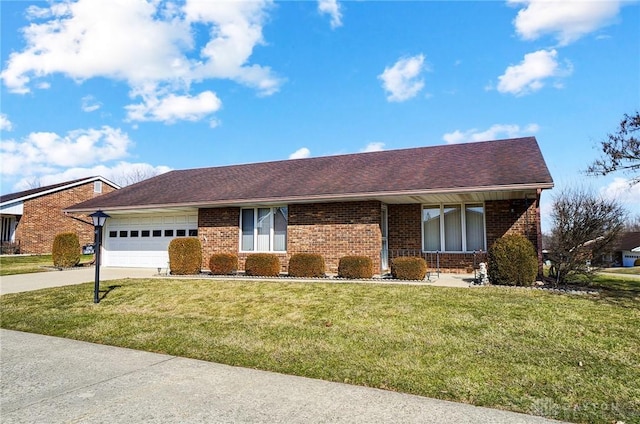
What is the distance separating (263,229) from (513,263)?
8949 mm

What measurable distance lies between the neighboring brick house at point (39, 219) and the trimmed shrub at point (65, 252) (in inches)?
340

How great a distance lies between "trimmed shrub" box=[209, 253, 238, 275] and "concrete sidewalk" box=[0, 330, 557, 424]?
8885mm

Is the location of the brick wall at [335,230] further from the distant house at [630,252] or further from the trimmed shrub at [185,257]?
the distant house at [630,252]

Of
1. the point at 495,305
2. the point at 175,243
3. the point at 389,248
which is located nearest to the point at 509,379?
the point at 495,305

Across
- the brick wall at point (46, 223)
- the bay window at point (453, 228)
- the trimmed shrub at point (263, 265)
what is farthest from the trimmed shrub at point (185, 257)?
the brick wall at point (46, 223)

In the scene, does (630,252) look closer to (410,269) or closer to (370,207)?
(370,207)

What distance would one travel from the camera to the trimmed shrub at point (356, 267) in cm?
1295

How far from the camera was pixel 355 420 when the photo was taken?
12.7 feet

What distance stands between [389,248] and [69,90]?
14284 millimetres

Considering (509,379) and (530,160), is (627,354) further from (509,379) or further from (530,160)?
(530,160)

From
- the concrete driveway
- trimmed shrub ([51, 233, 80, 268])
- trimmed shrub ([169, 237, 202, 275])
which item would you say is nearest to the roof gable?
trimmed shrub ([51, 233, 80, 268])

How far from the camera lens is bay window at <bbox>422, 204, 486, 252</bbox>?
557 inches

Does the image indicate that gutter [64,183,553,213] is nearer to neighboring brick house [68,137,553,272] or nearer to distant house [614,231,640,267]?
neighboring brick house [68,137,553,272]

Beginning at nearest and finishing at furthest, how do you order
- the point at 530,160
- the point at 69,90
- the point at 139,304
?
1. the point at 139,304
2. the point at 530,160
3. the point at 69,90
